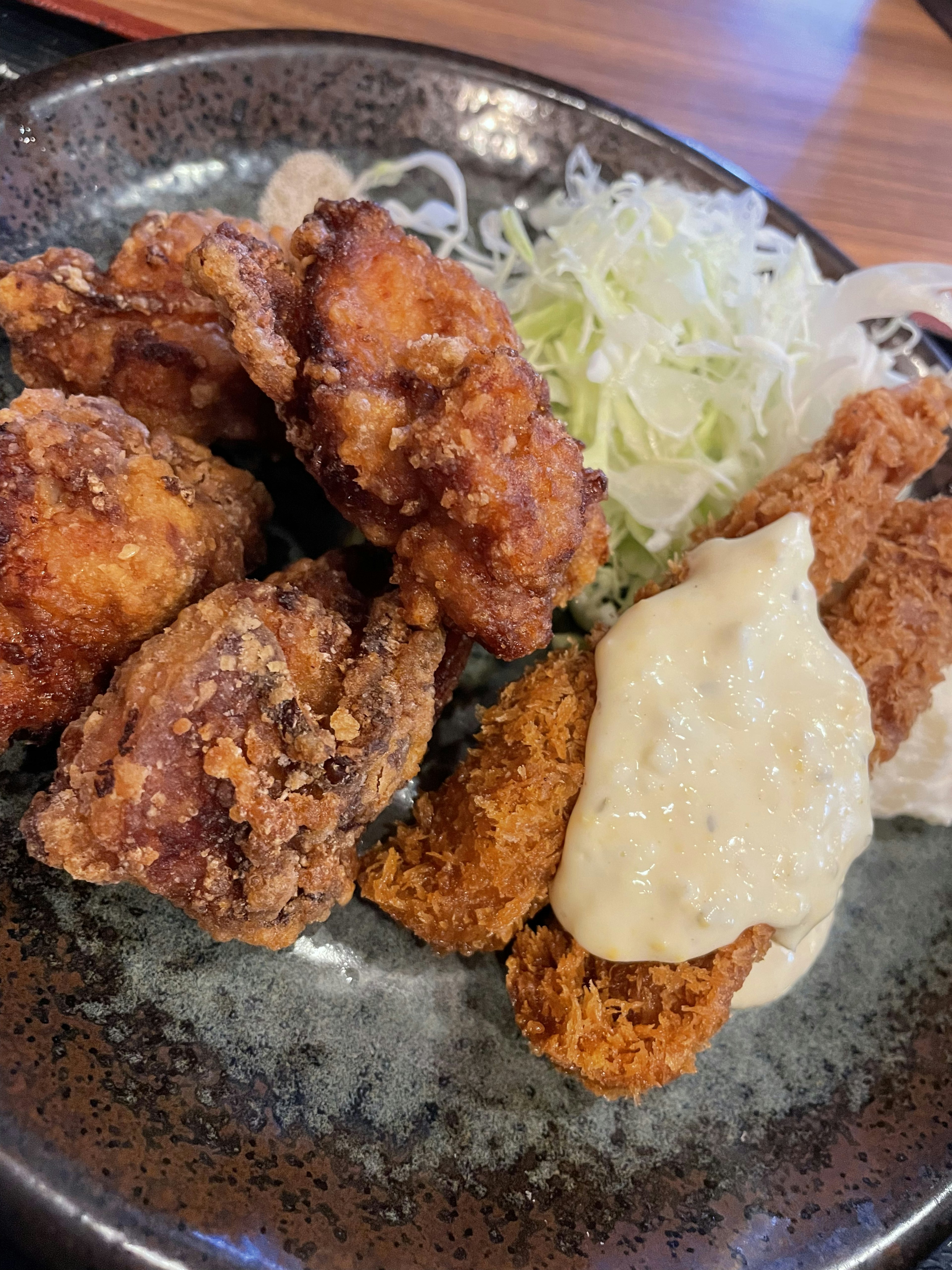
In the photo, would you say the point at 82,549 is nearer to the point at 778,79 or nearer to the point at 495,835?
the point at 495,835

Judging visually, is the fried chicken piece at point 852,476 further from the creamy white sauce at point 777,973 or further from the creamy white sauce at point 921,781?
the creamy white sauce at point 777,973

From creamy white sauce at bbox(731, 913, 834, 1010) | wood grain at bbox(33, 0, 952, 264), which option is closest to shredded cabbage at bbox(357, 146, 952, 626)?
creamy white sauce at bbox(731, 913, 834, 1010)

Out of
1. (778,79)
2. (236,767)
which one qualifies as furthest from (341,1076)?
(778,79)

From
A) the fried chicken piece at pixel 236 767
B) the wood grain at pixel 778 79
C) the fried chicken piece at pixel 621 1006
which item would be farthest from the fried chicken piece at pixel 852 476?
the wood grain at pixel 778 79

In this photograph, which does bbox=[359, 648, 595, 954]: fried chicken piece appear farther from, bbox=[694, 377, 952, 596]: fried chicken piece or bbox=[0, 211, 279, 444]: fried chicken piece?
bbox=[0, 211, 279, 444]: fried chicken piece

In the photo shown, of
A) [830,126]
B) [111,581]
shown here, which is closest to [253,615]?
[111,581]
